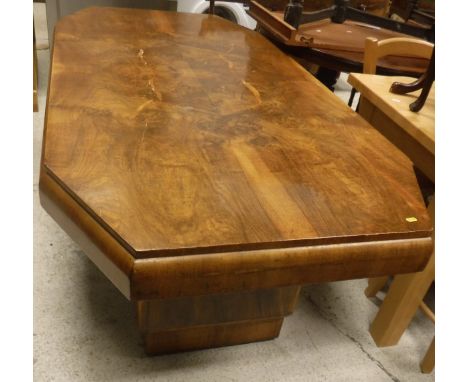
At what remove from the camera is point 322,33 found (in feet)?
6.78

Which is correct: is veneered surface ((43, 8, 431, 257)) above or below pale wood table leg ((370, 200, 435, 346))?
above

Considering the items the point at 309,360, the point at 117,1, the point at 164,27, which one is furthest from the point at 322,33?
the point at 309,360

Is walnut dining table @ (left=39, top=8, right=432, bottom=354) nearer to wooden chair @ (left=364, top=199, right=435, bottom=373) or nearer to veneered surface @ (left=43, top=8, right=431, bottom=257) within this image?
veneered surface @ (left=43, top=8, right=431, bottom=257)

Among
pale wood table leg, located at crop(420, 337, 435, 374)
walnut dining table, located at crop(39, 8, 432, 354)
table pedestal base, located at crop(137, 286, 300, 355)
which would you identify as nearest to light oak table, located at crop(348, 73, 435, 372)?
pale wood table leg, located at crop(420, 337, 435, 374)

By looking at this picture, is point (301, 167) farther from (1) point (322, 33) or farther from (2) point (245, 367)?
(1) point (322, 33)

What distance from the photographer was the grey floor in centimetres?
125

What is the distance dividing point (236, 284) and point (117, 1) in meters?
2.41

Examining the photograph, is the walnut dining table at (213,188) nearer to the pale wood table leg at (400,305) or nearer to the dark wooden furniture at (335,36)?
the pale wood table leg at (400,305)

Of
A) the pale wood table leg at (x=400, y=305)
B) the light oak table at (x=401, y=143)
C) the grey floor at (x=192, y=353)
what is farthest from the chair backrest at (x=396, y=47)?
the grey floor at (x=192, y=353)

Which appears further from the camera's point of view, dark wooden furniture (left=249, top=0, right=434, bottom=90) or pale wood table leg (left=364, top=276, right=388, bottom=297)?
dark wooden furniture (left=249, top=0, right=434, bottom=90)

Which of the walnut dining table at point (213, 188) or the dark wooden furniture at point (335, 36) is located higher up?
the dark wooden furniture at point (335, 36)

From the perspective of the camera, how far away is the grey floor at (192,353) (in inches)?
49.2

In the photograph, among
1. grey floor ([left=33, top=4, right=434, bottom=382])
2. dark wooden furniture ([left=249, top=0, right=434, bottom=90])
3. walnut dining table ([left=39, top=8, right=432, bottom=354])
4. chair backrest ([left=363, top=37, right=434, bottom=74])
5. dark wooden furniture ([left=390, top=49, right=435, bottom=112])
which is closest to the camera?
walnut dining table ([left=39, top=8, right=432, bottom=354])

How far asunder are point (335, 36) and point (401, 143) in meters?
1.00
